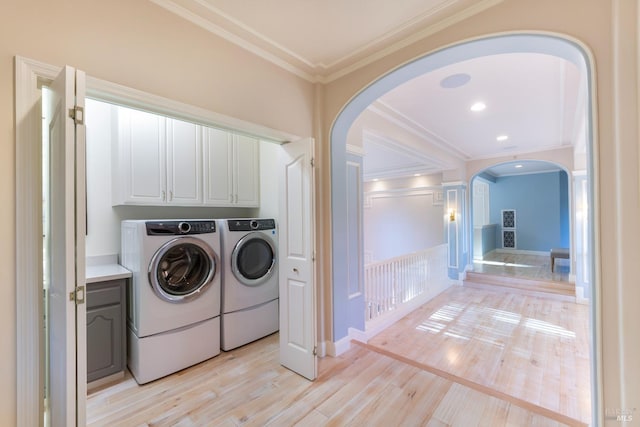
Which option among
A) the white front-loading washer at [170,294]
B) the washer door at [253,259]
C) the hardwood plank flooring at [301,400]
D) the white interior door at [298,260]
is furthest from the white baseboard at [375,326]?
the white front-loading washer at [170,294]

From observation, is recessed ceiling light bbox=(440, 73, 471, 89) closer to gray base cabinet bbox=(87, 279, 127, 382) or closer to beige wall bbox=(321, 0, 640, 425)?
beige wall bbox=(321, 0, 640, 425)

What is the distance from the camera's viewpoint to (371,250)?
770 centimetres

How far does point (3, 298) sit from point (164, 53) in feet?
4.83

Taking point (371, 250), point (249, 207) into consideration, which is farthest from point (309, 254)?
point (371, 250)

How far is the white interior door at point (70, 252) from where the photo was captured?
3.36 feet

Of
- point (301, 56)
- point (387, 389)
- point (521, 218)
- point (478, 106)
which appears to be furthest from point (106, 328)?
point (521, 218)

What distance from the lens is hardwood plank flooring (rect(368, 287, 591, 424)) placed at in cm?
209

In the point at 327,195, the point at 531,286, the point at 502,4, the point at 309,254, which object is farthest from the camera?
the point at 531,286

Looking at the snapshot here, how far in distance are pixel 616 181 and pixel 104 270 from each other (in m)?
3.44

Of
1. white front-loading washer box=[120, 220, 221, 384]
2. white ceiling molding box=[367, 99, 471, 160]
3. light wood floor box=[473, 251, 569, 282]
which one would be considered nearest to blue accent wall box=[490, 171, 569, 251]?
light wood floor box=[473, 251, 569, 282]

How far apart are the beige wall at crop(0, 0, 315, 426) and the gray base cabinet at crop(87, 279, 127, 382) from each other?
882 millimetres

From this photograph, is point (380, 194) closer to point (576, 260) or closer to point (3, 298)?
point (576, 260)

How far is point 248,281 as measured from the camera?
2.71 meters

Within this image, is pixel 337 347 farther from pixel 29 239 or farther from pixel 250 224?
pixel 29 239
